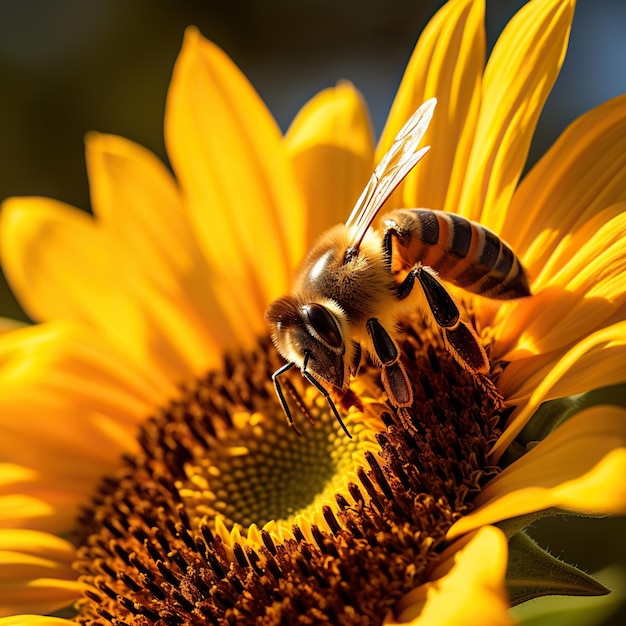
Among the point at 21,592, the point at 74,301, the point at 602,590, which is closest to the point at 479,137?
the point at 602,590

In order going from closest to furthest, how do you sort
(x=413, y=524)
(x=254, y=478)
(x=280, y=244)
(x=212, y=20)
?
(x=413, y=524), (x=254, y=478), (x=280, y=244), (x=212, y=20)

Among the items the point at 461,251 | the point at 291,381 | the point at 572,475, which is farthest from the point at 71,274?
the point at 572,475

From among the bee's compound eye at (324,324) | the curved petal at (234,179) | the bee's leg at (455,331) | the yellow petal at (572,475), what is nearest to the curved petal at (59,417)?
the curved petal at (234,179)

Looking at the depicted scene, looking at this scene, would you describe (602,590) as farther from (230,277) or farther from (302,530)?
(230,277)

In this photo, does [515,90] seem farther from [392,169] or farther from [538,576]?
[538,576]

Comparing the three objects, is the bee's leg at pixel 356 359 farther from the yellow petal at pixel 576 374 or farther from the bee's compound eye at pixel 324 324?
the yellow petal at pixel 576 374

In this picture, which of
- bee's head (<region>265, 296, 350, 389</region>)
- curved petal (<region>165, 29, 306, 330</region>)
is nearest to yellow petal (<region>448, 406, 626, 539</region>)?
bee's head (<region>265, 296, 350, 389</region>)

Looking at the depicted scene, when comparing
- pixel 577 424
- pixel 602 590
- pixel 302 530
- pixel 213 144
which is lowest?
pixel 602 590
